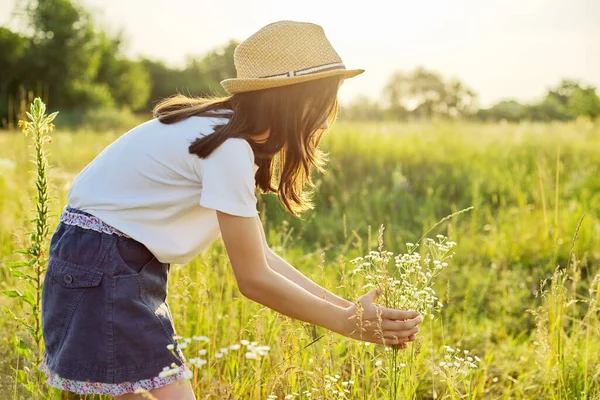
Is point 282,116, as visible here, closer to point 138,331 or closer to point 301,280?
point 301,280

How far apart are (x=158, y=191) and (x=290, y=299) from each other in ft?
1.66

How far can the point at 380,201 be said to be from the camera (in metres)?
6.13

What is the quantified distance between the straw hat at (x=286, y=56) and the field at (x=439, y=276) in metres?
0.73

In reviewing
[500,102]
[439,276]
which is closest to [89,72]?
[500,102]

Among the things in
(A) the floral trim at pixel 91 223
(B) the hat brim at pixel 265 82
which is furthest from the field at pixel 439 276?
(B) the hat brim at pixel 265 82

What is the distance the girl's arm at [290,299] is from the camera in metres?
1.80

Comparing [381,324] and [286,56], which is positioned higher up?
[286,56]

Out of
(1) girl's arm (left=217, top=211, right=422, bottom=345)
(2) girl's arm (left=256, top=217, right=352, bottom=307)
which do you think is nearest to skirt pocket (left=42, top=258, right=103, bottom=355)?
(1) girl's arm (left=217, top=211, right=422, bottom=345)

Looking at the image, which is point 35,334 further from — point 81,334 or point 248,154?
point 248,154

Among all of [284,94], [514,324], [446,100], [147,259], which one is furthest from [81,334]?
[446,100]

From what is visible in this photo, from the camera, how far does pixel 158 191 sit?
1.96m

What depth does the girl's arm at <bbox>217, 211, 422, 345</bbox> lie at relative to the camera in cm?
180

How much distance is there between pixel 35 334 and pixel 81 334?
604mm

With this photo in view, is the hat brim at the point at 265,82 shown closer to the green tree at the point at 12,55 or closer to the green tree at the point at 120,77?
the green tree at the point at 12,55
